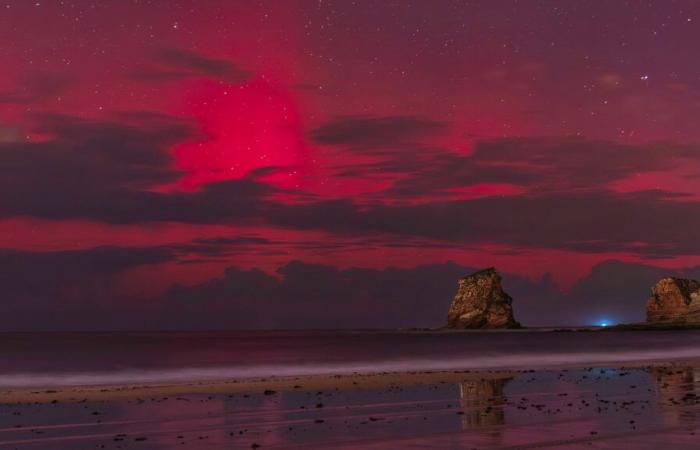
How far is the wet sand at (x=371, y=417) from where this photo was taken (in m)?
23.0

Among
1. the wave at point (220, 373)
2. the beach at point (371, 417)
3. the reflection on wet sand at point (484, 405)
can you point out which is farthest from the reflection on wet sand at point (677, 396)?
the wave at point (220, 373)

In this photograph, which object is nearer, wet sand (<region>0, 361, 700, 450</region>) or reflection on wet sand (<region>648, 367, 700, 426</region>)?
wet sand (<region>0, 361, 700, 450</region>)

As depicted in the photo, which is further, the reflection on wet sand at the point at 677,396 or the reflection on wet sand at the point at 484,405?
the reflection on wet sand at the point at 677,396

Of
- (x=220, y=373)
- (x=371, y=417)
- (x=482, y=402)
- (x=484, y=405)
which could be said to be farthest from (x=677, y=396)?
(x=220, y=373)

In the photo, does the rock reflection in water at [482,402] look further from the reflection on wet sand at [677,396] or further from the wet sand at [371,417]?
the reflection on wet sand at [677,396]

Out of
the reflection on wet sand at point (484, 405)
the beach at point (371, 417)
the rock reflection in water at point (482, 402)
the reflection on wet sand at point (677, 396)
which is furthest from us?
the rock reflection in water at point (482, 402)

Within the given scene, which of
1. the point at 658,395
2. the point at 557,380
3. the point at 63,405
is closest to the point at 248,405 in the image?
the point at 63,405

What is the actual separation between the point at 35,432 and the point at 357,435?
1019cm

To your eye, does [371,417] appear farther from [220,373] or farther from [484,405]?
[220,373]

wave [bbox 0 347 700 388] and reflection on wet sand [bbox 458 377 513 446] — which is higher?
wave [bbox 0 347 700 388]

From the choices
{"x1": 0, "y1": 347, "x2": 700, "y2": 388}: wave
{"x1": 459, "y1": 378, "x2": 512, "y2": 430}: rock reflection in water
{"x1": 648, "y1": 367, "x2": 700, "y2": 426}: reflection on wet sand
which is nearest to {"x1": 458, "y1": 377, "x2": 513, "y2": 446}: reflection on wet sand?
{"x1": 459, "y1": 378, "x2": 512, "y2": 430}: rock reflection in water

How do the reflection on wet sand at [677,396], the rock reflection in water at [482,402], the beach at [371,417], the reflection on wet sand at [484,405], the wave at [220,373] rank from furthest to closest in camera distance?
1. the wave at [220,373]
2. the rock reflection in water at [482,402]
3. the reflection on wet sand at [677,396]
4. the reflection on wet sand at [484,405]
5. the beach at [371,417]

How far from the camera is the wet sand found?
22953 mm

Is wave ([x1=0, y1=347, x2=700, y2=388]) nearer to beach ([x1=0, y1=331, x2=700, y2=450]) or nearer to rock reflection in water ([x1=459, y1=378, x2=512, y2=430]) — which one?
rock reflection in water ([x1=459, y1=378, x2=512, y2=430])
